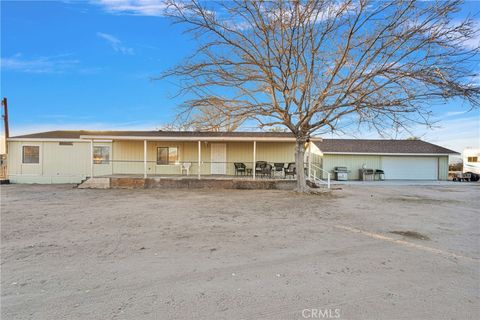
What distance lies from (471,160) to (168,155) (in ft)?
95.4

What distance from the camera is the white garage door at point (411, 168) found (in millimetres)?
22781

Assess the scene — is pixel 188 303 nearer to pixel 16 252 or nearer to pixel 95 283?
pixel 95 283

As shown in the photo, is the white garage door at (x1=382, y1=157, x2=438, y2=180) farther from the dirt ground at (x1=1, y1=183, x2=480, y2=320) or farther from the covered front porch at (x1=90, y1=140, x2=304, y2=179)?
the dirt ground at (x1=1, y1=183, x2=480, y2=320)

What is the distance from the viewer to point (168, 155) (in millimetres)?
18141

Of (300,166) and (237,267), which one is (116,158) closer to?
(300,166)

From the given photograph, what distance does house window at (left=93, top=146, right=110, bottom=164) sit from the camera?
58.4 ft

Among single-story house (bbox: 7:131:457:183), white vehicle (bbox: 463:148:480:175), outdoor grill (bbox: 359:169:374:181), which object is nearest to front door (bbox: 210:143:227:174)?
single-story house (bbox: 7:131:457:183)

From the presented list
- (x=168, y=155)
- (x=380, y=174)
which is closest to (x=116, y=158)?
(x=168, y=155)

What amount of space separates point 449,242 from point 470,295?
8.70 ft

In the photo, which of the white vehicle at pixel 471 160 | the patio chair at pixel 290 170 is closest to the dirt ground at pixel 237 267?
the patio chair at pixel 290 170

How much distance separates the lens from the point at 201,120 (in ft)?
40.3

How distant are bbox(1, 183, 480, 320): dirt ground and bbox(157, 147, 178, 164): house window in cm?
1057

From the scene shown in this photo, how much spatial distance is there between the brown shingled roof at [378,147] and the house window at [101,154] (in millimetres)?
16448

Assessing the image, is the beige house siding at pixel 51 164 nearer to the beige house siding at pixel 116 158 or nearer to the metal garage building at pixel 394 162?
the beige house siding at pixel 116 158
